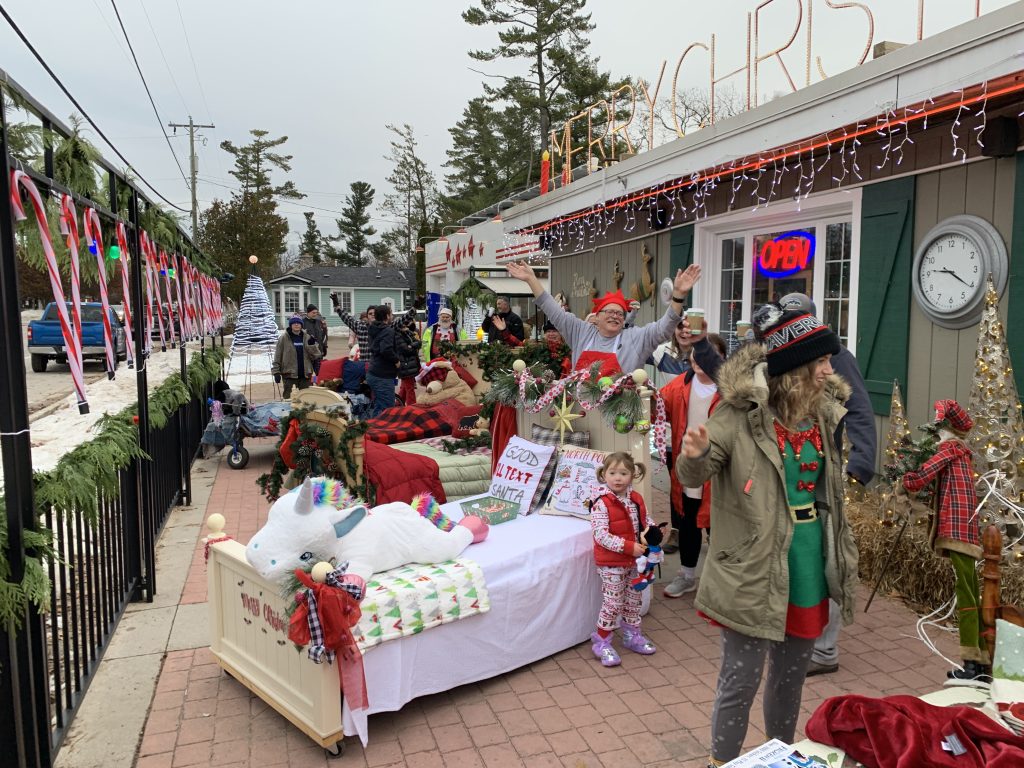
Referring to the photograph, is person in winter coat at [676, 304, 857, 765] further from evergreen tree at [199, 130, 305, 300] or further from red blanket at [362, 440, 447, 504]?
evergreen tree at [199, 130, 305, 300]

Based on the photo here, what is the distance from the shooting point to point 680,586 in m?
4.86

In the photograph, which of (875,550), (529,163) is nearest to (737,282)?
(875,550)

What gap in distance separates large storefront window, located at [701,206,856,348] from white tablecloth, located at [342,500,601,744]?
3.39 metres

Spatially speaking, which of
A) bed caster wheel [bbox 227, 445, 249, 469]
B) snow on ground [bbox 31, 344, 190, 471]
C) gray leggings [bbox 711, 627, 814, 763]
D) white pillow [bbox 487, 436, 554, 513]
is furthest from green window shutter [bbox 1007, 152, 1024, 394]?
bed caster wheel [bbox 227, 445, 249, 469]

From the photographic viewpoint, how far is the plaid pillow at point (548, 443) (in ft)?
15.9

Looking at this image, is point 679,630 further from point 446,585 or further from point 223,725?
point 223,725

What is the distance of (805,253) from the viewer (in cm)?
684

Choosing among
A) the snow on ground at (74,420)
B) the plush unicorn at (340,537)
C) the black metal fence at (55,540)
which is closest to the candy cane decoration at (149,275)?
the black metal fence at (55,540)

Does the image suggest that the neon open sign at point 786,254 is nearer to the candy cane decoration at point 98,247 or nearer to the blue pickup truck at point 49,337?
the candy cane decoration at point 98,247

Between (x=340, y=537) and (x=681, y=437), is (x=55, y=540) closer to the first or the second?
(x=340, y=537)

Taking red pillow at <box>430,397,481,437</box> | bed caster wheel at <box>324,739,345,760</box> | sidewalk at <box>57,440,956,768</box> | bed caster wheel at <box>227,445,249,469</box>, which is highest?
red pillow at <box>430,397,481,437</box>

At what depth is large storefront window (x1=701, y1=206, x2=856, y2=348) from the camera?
644 centimetres

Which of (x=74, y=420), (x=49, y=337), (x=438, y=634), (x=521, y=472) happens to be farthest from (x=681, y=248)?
(x=49, y=337)

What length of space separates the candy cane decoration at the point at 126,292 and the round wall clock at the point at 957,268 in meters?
5.45
